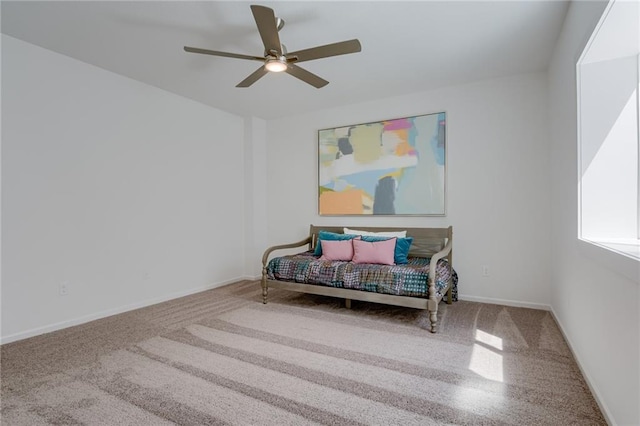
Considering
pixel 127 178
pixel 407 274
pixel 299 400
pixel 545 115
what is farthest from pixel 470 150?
pixel 127 178

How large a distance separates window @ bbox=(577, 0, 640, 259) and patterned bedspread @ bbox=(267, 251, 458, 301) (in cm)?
122

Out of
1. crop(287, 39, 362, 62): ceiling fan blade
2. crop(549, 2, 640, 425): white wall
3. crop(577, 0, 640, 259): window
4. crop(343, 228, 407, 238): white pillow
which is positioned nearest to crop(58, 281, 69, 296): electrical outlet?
crop(287, 39, 362, 62): ceiling fan blade

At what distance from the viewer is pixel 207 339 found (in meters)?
2.58

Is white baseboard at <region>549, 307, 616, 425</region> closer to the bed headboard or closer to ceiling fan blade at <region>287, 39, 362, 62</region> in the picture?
the bed headboard

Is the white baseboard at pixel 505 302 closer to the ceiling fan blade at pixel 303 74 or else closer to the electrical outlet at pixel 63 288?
the ceiling fan blade at pixel 303 74

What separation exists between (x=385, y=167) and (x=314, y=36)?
1.88m

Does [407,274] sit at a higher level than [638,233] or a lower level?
lower

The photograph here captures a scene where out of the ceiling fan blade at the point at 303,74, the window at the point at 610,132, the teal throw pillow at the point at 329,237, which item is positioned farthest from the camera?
the teal throw pillow at the point at 329,237

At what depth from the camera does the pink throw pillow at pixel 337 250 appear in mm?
3592

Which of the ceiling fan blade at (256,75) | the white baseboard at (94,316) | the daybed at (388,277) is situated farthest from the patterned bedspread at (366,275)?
the ceiling fan blade at (256,75)

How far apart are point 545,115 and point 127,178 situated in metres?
4.44

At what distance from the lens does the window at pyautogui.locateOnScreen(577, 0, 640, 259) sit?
1749mm

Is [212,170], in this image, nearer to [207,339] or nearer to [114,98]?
[114,98]

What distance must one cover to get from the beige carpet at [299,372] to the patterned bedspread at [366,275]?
1.09 feet
